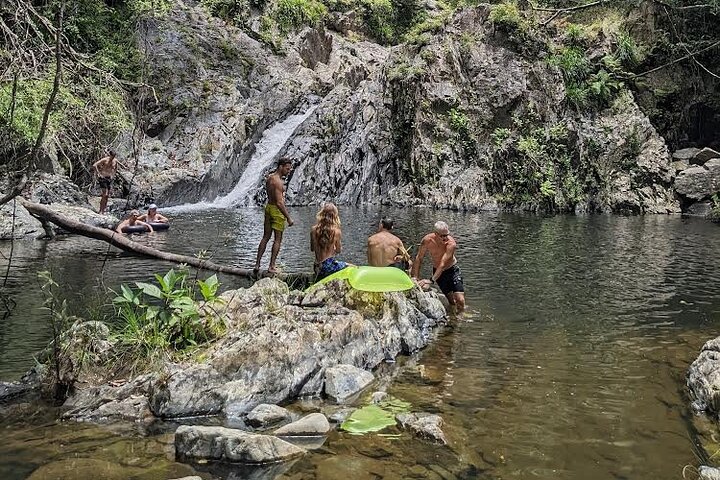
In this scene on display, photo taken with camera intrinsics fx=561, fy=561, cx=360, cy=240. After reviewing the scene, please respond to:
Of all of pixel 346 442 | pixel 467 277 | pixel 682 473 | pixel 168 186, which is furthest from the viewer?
pixel 168 186

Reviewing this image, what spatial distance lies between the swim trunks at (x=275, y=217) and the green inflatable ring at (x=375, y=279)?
259cm

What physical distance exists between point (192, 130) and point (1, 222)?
14.6 m

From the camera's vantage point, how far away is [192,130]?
94.8 ft

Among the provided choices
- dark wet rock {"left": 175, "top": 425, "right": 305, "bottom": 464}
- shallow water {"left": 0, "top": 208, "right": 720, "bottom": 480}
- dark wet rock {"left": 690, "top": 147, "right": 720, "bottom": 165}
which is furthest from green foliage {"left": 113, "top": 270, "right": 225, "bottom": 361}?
dark wet rock {"left": 690, "top": 147, "right": 720, "bottom": 165}

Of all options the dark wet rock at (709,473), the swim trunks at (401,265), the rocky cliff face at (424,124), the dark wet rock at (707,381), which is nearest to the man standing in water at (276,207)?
the swim trunks at (401,265)

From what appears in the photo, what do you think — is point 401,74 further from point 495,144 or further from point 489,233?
point 489,233

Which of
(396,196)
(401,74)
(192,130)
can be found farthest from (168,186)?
(401,74)

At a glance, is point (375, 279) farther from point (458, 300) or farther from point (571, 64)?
point (571, 64)

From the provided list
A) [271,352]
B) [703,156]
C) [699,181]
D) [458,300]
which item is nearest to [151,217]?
[458,300]

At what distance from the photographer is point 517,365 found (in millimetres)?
7059

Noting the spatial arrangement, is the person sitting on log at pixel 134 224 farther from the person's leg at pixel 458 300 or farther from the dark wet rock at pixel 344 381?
the dark wet rock at pixel 344 381

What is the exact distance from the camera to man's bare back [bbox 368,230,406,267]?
10008mm

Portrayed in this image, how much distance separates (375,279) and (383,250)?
7.28ft

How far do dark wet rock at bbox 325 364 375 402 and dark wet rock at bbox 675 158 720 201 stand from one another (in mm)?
29930
